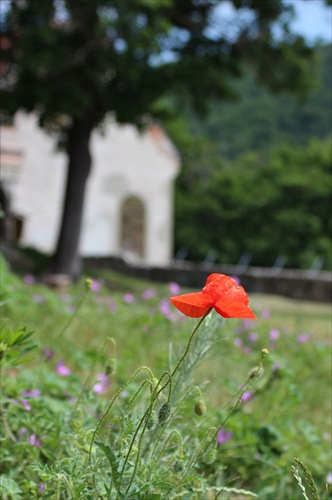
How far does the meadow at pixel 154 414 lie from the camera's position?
129 centimetres

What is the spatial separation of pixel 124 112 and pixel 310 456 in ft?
34.9

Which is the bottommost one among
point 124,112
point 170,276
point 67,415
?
point 170,276

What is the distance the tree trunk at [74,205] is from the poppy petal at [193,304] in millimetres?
12792

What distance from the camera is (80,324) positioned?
5254 millimetres

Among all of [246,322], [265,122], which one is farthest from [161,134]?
[265,122]

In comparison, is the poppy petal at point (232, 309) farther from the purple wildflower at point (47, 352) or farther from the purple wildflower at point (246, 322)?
the purple wildflower at point (246, 322)

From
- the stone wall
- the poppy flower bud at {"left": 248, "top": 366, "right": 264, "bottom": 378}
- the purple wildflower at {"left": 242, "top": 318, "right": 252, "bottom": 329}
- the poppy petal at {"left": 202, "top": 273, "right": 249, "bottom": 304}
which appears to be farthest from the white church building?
the poppy petal at {"left": 202, "top": 273, "right": 249, "bottom": 304}

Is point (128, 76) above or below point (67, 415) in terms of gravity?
above

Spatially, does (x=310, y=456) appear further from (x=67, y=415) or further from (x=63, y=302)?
(x=63, y=302)

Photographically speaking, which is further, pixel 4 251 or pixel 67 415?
pixel 4 251

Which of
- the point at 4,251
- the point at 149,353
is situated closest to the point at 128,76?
the point at 4,251

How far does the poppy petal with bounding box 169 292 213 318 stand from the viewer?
3.45 feet

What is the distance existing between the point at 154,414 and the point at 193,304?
30cm

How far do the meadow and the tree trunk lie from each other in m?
8.33
